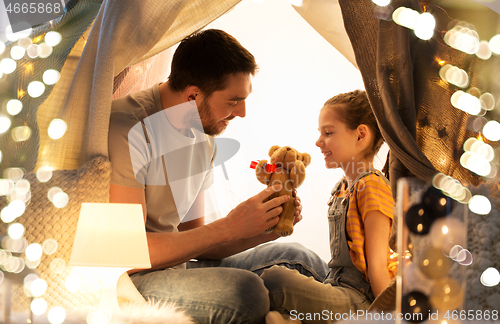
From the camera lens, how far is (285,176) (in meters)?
1.26

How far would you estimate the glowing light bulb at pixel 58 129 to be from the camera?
1.22m

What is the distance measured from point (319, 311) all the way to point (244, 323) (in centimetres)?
23

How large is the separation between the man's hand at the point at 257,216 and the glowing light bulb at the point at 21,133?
0.74 metres

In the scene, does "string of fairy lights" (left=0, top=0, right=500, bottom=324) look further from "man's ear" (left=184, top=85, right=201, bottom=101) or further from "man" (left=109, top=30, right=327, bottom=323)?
"man's ear" (left=184, top=85, right=201, bottom=101)

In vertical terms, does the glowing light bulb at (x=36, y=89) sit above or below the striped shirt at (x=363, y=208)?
above

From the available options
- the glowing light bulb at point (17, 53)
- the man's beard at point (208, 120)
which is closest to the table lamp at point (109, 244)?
the man's beard at point (208, 120)

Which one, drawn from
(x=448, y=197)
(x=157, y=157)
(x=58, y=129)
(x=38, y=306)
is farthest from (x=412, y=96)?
(x=38, y=306)

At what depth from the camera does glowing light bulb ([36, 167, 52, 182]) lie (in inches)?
45.2

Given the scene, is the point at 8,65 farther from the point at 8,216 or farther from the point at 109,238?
the point at 109,238

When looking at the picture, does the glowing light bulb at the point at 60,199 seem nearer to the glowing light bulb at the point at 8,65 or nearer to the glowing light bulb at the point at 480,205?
the glowing light bulb at the point at 8,65

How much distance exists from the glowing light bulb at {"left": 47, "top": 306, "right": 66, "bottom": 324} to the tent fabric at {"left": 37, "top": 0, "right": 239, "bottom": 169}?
0.42 metres

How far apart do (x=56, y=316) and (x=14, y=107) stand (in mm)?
722

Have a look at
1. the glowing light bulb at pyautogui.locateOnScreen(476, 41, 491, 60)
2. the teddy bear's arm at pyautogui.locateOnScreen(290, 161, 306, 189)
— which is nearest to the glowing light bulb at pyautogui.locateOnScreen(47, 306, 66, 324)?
the teddy bear's arm at pyautogui.locateOnScreen(290, 161, 306, 189)

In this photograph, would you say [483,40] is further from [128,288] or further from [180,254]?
[128,288]
